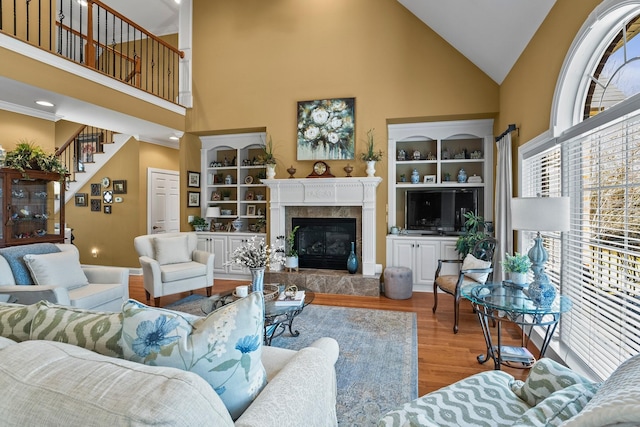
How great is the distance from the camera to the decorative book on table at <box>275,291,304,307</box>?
2.87 metres

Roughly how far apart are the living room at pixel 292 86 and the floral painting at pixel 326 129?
0.13 m

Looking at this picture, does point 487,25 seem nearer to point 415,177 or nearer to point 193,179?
point 415,177

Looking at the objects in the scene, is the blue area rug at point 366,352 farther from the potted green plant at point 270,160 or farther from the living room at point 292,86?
the potted green plant at point 270,160

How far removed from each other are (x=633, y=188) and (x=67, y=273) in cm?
462

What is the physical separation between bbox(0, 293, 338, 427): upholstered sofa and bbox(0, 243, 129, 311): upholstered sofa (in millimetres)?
2010

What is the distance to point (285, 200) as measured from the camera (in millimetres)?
5316

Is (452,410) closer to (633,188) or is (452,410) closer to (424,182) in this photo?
(633,188)

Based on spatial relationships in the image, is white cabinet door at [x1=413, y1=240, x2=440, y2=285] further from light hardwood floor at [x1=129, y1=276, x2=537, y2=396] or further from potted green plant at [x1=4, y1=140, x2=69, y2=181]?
potted green plant at [x1=4, y1=140, x2=69, y2=181]

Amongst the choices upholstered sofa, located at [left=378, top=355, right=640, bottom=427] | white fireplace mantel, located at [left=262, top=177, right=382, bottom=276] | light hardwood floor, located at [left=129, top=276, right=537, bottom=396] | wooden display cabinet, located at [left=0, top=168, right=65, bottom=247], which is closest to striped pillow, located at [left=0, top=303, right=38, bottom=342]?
upholstered sofa, located at [left=378, top=355, right=640, bottom=427]

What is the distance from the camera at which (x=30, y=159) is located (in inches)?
176

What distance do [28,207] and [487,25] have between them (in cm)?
637

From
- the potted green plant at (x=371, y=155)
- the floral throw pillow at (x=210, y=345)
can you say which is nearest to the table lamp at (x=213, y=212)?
the potted green plant at (x=371, y=155)

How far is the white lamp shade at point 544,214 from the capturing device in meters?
2.15

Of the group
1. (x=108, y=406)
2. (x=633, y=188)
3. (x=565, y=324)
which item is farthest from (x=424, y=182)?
(x=108, y=406)
